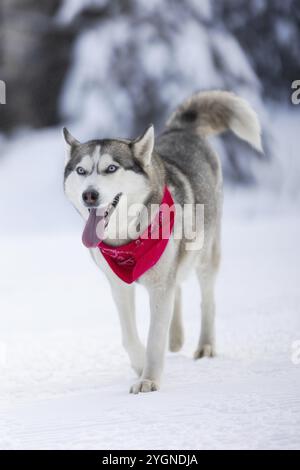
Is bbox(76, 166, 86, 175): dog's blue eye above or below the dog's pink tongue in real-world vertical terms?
above

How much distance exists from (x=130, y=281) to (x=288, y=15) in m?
12.8

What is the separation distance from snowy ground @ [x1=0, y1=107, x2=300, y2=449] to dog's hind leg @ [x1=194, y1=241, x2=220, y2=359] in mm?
122

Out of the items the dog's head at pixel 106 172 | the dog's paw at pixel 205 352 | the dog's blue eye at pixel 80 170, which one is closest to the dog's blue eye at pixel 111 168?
the dog's head at pixel 106 172

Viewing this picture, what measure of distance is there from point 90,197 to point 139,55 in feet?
41.0

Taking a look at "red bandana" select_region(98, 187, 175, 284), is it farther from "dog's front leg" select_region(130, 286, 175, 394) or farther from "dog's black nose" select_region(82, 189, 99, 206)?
"dog's black nose" select_region(82, 189, 99, 206)

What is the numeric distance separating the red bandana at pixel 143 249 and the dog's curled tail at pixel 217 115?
52.9 inches

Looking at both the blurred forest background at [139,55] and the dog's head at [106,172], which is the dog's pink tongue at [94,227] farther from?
the blurred forest background at [139,55]

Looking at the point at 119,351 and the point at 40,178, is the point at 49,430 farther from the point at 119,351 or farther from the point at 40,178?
the point at 40,178

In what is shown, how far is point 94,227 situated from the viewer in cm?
350

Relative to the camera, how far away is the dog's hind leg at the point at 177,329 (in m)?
4.60

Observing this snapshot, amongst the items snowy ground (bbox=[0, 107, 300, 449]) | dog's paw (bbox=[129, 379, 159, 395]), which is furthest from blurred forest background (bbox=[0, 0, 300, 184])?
dog's paw (bbox=[129, 379, 159, 395])

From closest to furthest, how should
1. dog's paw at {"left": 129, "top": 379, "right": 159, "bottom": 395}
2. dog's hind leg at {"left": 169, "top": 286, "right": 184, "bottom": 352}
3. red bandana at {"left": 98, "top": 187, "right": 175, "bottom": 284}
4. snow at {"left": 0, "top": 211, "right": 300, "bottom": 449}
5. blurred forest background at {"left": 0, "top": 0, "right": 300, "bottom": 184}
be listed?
1. snow at {"left": 0, "top": 211, "right": 300, "bottom": 449}
2. dog's paw at {"left": 129, "top": 379, "right": 159, "bottom": 395}
3. red bandana at {"left": 98, "top": 187, "right": 175, "bottom": 284}
4. dog's hind leg at {"left": 169, "top": 286, "right": 184, "bottom": 352}
5. blurred forest background at {"left": 0, "top": 0, "right": 300, "bottom": 184}

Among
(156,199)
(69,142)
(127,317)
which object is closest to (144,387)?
(127,317)

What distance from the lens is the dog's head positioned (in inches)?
134
